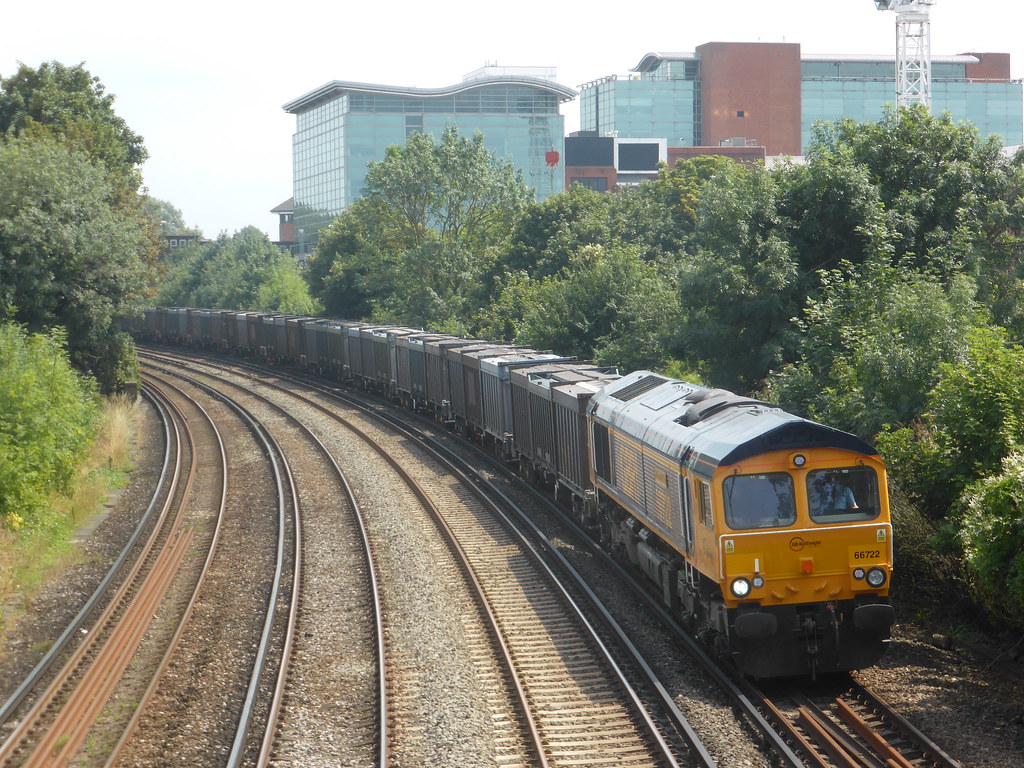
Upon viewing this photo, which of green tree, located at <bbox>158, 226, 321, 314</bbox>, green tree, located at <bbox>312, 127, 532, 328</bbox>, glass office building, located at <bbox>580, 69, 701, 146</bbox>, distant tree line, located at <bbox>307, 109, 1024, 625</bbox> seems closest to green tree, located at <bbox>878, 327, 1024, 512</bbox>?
distant tree line, located at <bbox>307, 109, 1024, 625</bbox>

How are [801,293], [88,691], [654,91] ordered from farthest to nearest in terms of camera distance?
[654,91] < [801,293] < [88,691]

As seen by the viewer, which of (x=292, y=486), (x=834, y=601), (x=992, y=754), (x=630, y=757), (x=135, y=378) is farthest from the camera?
(x=135, y=378)

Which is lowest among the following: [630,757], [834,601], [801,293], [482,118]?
[630,757]

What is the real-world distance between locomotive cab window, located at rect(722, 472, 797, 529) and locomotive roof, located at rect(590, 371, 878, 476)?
317 millimetres

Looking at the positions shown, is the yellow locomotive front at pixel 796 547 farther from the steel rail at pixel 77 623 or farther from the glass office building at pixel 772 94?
the glass office building at pixel 772 94

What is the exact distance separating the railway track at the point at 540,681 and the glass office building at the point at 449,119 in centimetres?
10859

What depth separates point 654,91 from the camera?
141 m

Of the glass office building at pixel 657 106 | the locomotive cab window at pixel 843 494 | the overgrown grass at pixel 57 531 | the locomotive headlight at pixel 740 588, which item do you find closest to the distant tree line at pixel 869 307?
the locomotive cab window at pixel 843 494

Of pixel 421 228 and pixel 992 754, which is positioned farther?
pixel 421 228

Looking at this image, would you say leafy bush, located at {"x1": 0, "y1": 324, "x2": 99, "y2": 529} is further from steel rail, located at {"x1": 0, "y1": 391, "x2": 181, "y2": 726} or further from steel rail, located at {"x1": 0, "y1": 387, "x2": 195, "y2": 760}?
steel rail, located at {"x1": 0, "y1": 387, "x2": 195, "y2": 760}

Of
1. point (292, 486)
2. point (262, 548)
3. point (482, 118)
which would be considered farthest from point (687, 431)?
point (482, 118)

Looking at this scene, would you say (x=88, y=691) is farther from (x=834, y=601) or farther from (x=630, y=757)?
(x=834, y=601)

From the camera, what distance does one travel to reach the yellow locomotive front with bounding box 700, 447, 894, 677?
12.0 meters

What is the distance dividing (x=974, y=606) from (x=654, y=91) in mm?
134967
